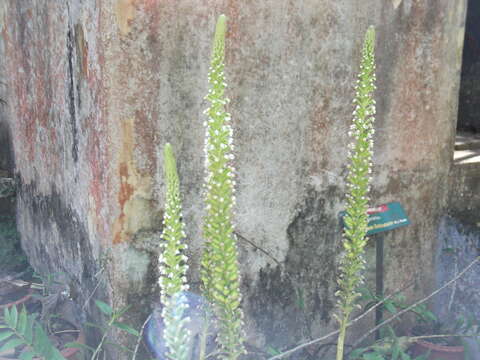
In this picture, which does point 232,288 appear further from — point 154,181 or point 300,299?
point 300,299

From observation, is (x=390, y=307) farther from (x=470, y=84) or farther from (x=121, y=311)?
(x=470, y=84)

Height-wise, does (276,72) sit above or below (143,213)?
above

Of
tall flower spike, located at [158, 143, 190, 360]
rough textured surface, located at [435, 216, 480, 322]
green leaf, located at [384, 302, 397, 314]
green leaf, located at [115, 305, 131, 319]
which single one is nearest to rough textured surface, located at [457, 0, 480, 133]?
rough textured surface, located at [435, 216, 480, 322]

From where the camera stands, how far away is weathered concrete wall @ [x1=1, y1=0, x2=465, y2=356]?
2832 millimetres

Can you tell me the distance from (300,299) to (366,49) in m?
1.67

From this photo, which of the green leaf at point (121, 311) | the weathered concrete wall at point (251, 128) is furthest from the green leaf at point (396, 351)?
the green leaf at point (121, 311)

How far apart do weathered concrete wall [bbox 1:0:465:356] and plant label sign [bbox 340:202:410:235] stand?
110 millimetres

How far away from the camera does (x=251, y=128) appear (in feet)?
10.4

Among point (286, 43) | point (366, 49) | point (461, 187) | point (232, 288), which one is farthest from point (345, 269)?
point (461, 187)

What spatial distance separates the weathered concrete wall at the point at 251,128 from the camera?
2.83 meters

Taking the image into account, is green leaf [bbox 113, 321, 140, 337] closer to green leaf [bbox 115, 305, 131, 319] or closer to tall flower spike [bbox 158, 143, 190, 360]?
green leaf [bbox 115, 305, 131, 319]

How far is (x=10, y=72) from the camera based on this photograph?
15.6 feet

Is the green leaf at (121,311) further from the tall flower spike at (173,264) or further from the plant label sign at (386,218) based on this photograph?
the plant label sign at (386,218)

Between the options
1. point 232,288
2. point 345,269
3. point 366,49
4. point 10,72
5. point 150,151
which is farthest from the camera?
point 10,72
